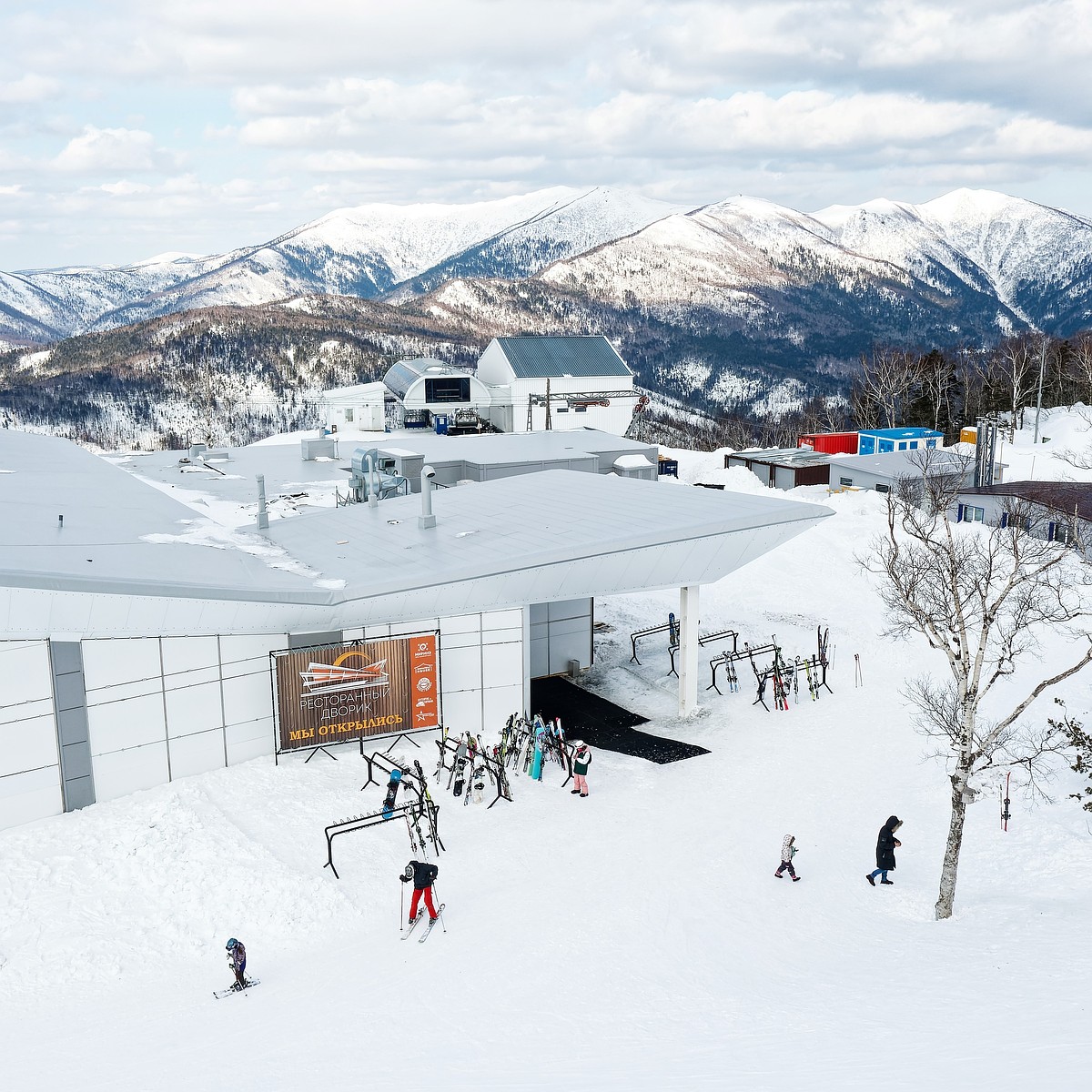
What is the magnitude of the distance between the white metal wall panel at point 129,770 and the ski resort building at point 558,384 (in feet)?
179

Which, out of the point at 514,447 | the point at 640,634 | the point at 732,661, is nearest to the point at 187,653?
the point at 640,634

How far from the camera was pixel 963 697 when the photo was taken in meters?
15.2

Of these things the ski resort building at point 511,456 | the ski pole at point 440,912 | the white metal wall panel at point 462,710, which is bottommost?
the ski pole at point 440,912

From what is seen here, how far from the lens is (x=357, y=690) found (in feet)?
66.4

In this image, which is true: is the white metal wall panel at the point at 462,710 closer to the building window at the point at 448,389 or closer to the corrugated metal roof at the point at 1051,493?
the corrugated metal roof at the point at 1051,493

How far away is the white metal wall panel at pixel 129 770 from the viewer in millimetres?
17297

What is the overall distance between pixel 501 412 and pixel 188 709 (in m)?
56.1

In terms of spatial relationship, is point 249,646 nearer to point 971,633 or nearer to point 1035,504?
point 971,633

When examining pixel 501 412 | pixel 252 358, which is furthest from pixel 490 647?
pixel 252 358

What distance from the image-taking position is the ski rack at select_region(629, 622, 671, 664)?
95.5 ft

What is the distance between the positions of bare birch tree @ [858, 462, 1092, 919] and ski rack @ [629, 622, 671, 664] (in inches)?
288

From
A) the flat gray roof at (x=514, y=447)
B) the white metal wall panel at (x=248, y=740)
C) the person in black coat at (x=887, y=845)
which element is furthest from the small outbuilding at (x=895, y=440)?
the white metal wall panel at (x=248, y=740)

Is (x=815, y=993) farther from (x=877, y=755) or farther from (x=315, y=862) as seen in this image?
(x=877, y=755)

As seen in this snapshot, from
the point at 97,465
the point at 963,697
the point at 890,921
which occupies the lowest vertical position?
the point at 890,921
